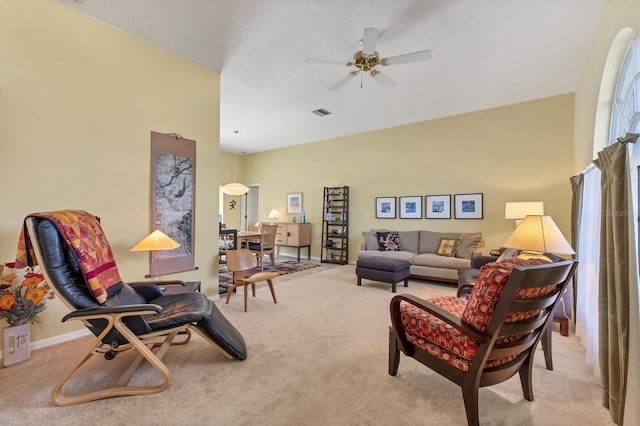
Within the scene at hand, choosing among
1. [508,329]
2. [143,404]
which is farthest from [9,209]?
[508,329]

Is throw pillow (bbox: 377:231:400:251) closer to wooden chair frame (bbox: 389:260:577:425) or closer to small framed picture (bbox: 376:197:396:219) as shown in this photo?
small framed picture (bbox: 376:197:396:219)

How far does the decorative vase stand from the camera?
2213mm

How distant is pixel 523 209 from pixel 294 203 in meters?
5.20

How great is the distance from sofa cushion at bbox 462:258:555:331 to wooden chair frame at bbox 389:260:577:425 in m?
0.03

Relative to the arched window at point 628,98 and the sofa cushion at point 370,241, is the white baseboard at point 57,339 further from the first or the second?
the arched window at point 628,98

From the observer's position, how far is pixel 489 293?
1.46 meters

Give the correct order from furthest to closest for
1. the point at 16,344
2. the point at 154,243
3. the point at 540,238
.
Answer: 1. the point at 154,243
2. the point at 540,238
3. the point at 16,344

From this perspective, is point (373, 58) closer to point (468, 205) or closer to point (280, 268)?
point (468, 205)

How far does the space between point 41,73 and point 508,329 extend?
399cm

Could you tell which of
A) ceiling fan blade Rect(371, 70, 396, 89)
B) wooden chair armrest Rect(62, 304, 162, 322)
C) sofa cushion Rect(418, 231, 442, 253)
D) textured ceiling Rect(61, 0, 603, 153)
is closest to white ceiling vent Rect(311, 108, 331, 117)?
textured ceiling Rect(61, 0, 603, 153)

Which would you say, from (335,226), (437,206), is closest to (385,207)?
(437,206)

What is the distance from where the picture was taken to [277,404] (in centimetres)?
176

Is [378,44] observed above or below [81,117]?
above

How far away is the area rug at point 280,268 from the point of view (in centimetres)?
508
